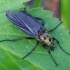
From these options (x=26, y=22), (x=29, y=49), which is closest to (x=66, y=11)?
(x=26, y=22)

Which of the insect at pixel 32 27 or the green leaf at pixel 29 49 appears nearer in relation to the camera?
the green leaf at pixel 29 49

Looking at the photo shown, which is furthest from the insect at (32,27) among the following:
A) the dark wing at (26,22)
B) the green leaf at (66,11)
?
the green leaf at (66,11)

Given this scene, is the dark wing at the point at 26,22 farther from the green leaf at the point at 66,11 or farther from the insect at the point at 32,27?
the green leaf at the point at 66,11

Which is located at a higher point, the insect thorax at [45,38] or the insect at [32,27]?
the insect at [32,27]

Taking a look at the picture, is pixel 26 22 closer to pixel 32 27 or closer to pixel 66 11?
pixel 32 27

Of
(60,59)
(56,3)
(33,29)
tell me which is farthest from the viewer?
(56,3)

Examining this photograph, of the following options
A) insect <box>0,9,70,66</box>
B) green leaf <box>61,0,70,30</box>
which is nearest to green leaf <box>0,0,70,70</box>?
insect <box>0,9,70,66</box>

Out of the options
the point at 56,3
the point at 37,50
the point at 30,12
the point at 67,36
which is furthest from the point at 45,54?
the point at 56,3

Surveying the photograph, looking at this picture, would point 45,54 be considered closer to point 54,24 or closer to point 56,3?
point 54,24
